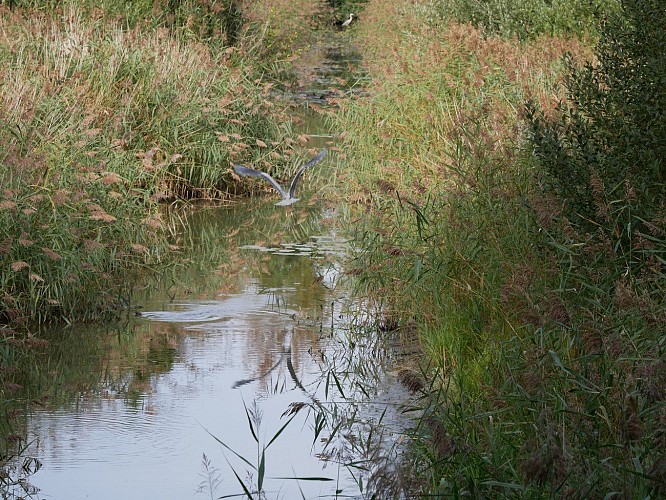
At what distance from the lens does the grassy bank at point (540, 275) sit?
4.18 metres

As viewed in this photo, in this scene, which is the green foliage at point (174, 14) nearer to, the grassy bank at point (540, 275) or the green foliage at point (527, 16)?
the green foliage at point (527, 16)

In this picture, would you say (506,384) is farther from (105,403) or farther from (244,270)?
(244,270)

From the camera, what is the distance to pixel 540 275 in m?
6.22

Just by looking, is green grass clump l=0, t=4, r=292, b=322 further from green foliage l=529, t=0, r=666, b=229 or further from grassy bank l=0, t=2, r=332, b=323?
green foliage l=529, t=0, r=666, b=229

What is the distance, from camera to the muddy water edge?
5.43 metres

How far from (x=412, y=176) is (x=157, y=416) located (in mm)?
4048

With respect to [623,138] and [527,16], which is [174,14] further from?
[623,138]

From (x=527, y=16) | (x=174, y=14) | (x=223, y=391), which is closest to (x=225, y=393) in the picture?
(x=223, y=391)

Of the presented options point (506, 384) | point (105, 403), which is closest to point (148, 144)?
→ point (105, 403)

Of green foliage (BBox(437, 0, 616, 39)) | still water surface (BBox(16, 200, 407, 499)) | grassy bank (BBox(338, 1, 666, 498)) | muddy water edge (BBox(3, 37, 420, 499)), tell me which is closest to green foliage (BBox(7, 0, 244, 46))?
green foliage (BBox(437, 0, 616, 39))

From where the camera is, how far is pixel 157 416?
21.1 ft

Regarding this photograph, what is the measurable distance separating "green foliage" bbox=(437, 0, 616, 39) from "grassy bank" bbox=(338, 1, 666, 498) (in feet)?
17.1

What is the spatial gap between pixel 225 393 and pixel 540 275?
1947mm

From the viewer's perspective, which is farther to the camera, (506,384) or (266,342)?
(266,342)
